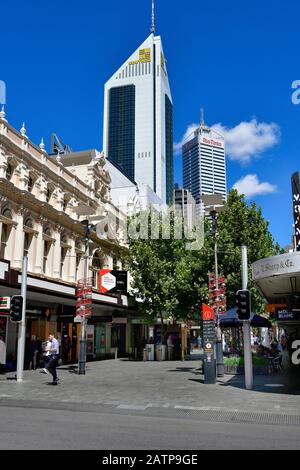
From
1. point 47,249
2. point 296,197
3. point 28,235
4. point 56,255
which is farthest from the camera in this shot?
point 296,197

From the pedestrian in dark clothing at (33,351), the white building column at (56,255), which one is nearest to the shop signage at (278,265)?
the pedestrian in dark clothing at (33,351)

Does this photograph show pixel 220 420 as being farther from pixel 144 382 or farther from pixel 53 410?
pixel 144 382

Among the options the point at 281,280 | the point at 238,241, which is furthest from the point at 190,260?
the point at 281,280

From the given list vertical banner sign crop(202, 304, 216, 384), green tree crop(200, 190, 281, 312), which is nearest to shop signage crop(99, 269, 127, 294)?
green tree crop(200, 190, 281, 312)

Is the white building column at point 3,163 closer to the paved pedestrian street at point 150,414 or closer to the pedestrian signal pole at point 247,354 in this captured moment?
the paved pedestrian street at point 150,414

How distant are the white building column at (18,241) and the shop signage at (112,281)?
32.9ft

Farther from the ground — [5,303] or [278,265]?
[278,265]

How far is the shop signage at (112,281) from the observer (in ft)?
121

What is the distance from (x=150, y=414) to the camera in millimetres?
11227

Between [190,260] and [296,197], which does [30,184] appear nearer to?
[190,260]

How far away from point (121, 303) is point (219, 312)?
18.5 metres

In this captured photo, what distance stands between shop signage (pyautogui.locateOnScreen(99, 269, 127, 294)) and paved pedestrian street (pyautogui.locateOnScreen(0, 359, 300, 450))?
1778 centimetres

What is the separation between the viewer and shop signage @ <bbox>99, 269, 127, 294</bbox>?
37019 millimetres

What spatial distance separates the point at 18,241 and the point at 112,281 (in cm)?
1147
